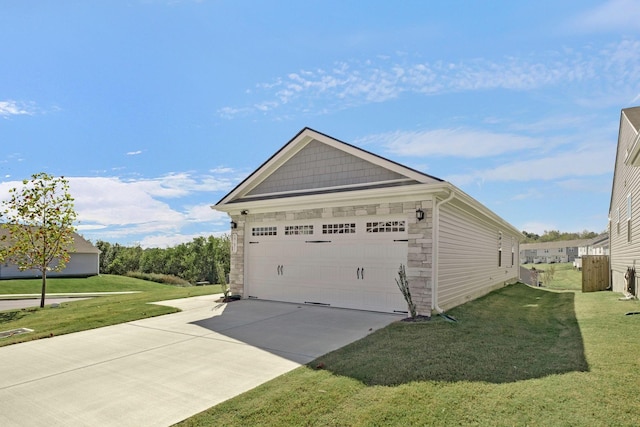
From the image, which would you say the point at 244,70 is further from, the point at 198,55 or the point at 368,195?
the point at 368,195

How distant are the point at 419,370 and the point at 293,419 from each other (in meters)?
1.91

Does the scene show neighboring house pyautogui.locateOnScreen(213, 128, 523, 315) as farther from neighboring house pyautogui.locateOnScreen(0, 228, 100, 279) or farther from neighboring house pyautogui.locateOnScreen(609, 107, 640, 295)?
neighboring house pyautogui.locateOnScreen(0, 228, 100, 279)

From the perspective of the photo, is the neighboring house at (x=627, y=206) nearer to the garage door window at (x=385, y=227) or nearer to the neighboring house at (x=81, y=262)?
the garage door window at (x=385, y=227)

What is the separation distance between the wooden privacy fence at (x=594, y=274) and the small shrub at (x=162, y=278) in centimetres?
2571

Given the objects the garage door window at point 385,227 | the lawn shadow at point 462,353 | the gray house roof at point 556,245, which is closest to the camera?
the lawn shadow at point 462,353

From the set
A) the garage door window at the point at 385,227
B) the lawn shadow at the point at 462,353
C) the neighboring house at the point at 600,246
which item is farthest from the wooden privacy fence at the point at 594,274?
the neighboring house at the point at 600,246

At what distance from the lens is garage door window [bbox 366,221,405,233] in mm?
9117

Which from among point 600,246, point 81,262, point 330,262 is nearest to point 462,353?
point 330,262

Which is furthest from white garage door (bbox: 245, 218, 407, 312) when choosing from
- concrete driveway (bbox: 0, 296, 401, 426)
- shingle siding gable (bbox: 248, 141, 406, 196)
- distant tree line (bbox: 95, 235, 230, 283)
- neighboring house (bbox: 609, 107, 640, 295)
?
distant tree line (bbox: 95, 235, 230, 283)

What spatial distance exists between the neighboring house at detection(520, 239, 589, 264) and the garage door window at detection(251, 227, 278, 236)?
69989mm

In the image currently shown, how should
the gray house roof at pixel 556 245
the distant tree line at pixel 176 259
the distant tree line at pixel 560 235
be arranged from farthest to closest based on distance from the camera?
the distant tree line at pixel 560 235
the gray house roof at pixel 556 245
the distant tree line at pixel 176 259

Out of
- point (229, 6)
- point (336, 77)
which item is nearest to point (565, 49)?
point (336, 77)

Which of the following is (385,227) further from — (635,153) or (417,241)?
(635,153)

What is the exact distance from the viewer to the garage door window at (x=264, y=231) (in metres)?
11.5
